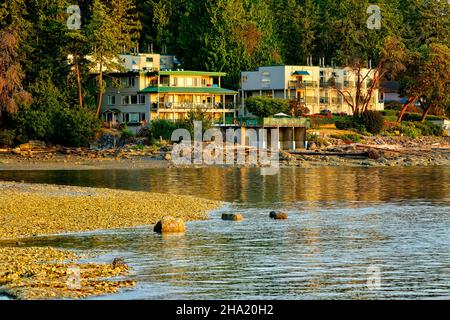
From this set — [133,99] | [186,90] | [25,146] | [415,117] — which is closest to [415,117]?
[415,117]

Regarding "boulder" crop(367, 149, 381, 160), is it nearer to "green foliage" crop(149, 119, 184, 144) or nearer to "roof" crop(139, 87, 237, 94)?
"green foliage" crop(149, 119, 184, 144)

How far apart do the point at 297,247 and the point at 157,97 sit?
230ft

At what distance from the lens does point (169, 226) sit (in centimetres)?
3659

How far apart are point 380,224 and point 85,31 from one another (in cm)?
6171

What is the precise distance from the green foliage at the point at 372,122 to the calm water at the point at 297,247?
49.3 meters

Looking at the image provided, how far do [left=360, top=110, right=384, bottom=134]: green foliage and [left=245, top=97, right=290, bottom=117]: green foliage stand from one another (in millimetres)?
8717

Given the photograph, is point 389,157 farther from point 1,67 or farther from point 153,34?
point 153,34

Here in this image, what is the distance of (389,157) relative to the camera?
9019 cm

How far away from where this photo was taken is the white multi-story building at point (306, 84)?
116188 millimetres

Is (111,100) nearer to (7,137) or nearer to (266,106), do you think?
(266,106)

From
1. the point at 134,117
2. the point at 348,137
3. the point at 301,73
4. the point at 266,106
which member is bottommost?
the point at 348,137

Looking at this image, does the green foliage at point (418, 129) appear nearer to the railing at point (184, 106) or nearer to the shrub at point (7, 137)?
the railing at point (184, 106)

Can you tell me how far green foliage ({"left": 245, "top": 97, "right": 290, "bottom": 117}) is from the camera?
108 m
